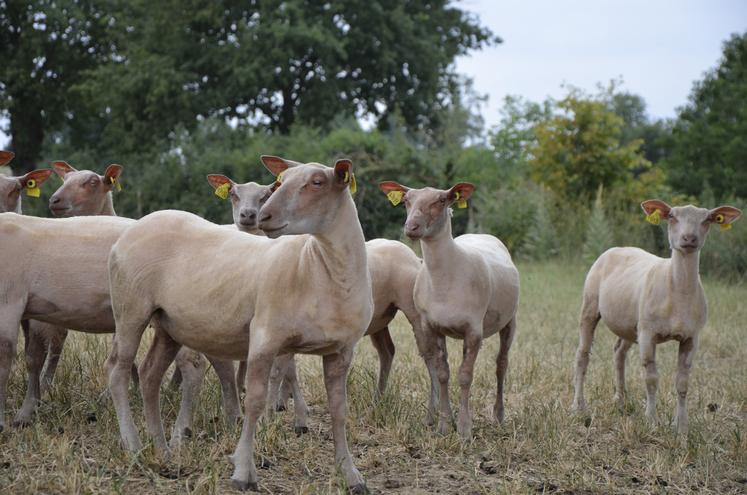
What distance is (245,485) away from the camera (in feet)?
16.0

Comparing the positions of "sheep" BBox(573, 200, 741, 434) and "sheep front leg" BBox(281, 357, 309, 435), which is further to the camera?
"sheep" BBox(573, 200, 741, 434)

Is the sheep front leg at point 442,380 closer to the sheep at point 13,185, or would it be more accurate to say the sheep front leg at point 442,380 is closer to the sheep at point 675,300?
the sheep at point 675,300

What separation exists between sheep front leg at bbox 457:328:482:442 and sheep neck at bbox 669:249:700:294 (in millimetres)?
1957

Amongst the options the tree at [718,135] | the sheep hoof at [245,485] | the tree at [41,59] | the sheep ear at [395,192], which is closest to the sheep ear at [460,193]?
the sheep ear at [395,192]

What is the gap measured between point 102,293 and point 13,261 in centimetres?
60

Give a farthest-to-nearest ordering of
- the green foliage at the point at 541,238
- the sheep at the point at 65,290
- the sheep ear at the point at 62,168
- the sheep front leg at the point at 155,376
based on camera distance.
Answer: the green foliage at the point at 541,238 < the sheep ear at the point at 62,168 < the sheep at the point at 65,290 < the sheep front leg at the point at 155,376

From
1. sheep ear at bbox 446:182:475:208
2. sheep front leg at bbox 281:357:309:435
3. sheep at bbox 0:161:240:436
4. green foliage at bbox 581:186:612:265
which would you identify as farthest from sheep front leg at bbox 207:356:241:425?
green foliage at bbox 581:186:612:265

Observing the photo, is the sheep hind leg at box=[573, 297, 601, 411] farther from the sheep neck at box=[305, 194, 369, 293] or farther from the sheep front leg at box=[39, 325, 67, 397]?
the sheep front leg at box=[39, 325, 67, 397]

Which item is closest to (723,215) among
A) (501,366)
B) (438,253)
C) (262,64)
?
(501,366)

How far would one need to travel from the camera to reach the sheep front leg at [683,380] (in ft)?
23.2

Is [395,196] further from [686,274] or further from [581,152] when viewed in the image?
[581,152]

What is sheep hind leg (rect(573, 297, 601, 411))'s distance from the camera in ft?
26.3

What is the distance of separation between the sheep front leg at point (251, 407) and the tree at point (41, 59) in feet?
93.1

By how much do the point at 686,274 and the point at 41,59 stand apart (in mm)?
29696
